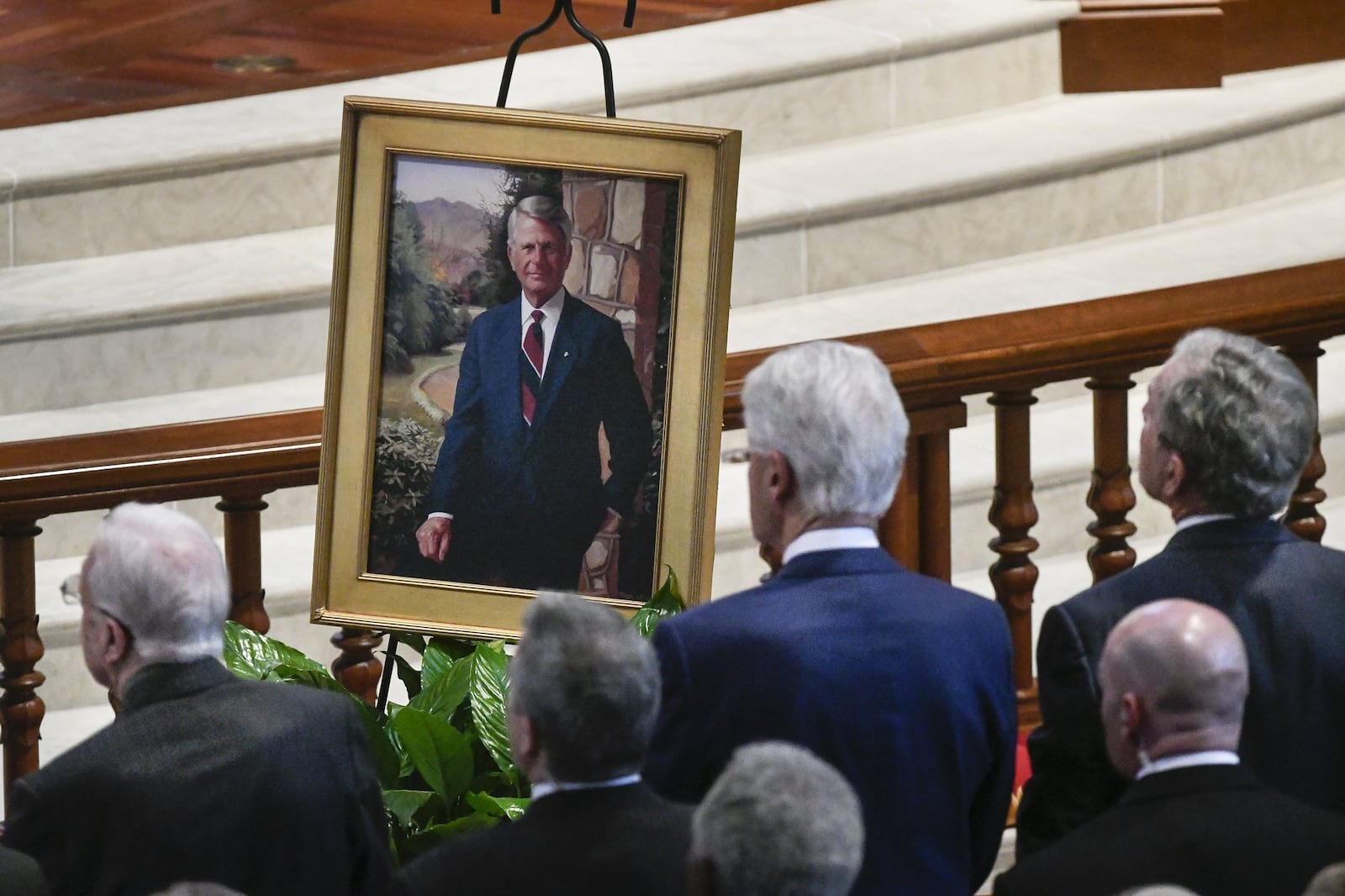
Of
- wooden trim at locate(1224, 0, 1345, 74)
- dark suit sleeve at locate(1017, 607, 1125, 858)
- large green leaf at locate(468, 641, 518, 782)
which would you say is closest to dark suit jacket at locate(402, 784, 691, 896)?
dark suit sleeve at locate(1017, 607, 1125, 858)

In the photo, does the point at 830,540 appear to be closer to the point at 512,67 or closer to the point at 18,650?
the point at 512,67

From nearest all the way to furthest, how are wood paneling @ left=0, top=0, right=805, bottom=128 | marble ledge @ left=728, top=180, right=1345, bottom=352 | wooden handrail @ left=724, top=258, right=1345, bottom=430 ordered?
1. wooden handrail @ left=724, top=258, right=1345, bottom=430
2. marble ledge @ left=728, top=180, right=1345, bottom=352
3. wood paneling @ left=0, top=0, right=805, bottom=128

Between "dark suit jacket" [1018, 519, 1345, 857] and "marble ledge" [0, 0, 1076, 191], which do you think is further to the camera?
"marble ledge" [0, 0, 1076, 191]

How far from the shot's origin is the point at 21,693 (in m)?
2.81

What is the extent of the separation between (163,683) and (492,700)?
665 mm

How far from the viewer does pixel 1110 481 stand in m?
3.06

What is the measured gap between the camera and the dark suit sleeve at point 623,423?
2.72 metres

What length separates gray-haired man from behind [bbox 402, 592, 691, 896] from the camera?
5.93 feet

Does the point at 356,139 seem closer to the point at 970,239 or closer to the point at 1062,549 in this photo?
the point at 1062,549

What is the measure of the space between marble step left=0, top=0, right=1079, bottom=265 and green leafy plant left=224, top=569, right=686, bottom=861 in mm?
1776

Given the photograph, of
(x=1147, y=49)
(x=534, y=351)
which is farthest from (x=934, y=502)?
(x=1147, y=49)

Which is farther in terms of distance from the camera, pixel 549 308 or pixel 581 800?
pixel 549 308

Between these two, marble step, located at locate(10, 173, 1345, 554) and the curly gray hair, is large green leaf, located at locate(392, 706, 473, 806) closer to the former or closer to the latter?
the curly gray hair

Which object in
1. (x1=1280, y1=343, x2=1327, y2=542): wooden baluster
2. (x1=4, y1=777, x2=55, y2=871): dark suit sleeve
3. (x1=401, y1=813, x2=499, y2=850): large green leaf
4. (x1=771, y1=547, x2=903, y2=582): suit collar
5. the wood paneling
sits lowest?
(x1=401, y1=813, x2=499, y2=850): large green leaf
